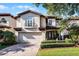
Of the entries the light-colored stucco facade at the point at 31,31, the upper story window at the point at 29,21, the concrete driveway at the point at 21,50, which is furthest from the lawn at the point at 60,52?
the upper story window at the point at 29,21

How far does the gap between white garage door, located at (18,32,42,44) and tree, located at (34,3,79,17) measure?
366 millimetres

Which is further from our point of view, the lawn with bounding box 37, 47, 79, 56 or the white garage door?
the white garage door

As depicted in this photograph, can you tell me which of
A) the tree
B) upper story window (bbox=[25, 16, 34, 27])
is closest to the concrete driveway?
upper story window (bbox=[25, 16, 34, 27])

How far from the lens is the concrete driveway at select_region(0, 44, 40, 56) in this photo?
4.70 m

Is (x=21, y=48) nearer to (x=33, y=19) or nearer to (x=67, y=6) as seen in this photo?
(x=33, y=19)

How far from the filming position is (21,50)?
4750mm

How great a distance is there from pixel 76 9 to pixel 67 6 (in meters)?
0.13

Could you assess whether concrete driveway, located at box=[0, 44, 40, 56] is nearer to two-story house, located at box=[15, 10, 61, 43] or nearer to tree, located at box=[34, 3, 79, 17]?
two-story house, located at box=[15, 10, 61, 43]

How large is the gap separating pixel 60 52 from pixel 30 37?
493 millimetres

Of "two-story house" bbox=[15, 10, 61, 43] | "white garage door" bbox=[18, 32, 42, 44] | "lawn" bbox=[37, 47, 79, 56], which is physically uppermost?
"two-story house" bbox=[15, 10, 61, 43]

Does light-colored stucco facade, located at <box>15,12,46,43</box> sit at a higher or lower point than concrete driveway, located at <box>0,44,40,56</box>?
higher

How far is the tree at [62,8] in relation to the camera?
4.71 m

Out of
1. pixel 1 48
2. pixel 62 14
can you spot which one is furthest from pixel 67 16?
pixel 1 48

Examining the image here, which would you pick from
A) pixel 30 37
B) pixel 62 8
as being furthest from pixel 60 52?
pixel 62 8
